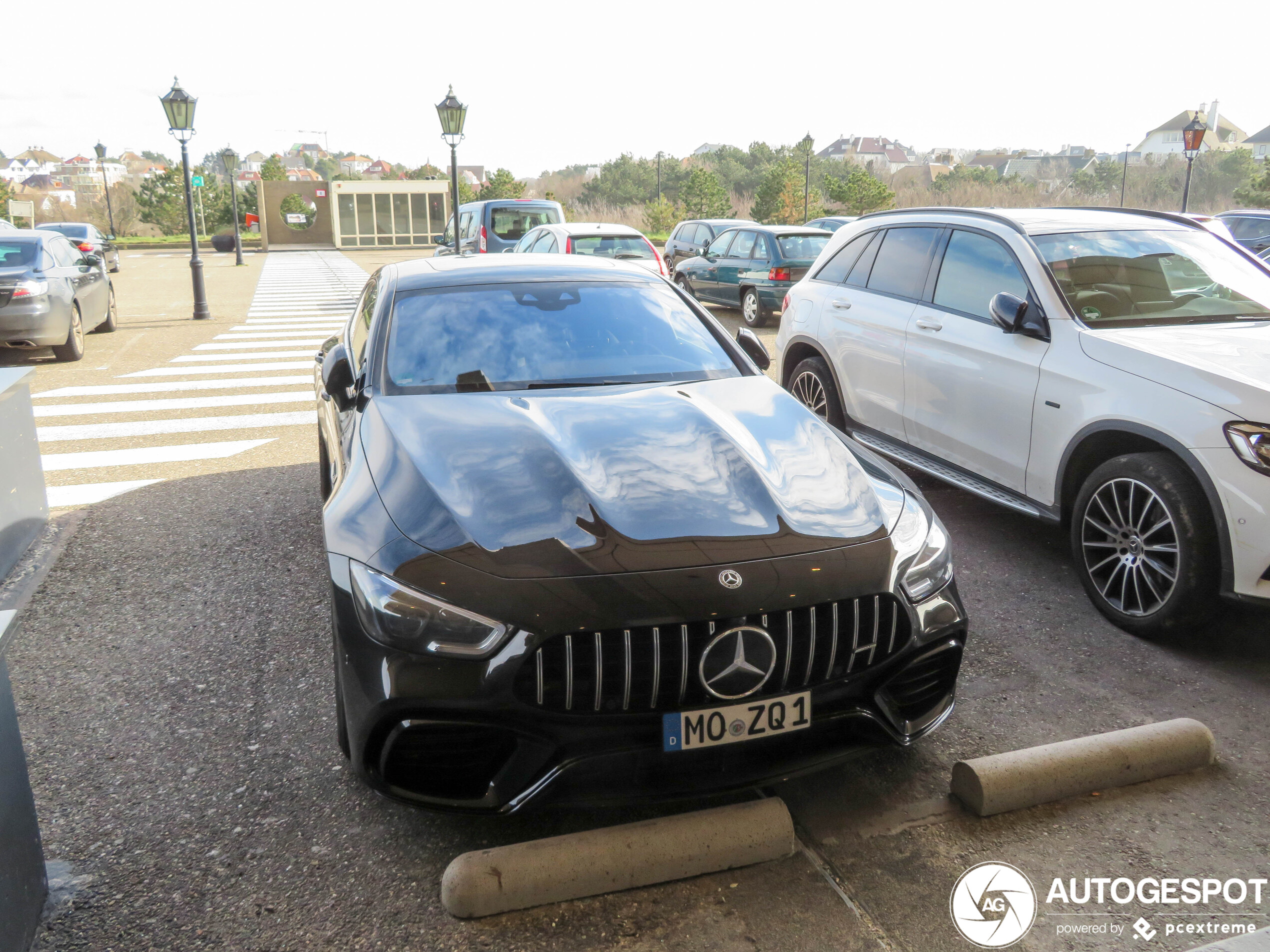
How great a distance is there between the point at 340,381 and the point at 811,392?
3760 mm

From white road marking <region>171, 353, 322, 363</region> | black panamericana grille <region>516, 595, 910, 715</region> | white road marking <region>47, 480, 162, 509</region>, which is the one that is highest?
black panamericana grille <region>516, 595, 910, 715</region>

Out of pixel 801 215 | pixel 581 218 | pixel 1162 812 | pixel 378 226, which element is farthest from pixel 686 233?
pixel 581 218

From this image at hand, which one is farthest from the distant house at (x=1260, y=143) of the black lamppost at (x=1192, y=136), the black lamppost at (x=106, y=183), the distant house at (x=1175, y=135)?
the black lamppost at (x=106, y=183)

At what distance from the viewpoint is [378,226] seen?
1906 inches

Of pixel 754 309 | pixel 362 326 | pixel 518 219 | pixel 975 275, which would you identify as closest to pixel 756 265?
pixel 754 309

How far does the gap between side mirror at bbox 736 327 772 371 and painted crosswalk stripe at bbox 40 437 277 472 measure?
462 cm

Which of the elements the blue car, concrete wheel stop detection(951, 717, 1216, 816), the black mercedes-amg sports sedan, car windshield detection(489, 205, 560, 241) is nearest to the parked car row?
car windshield detection(489, 205, 560, 241)

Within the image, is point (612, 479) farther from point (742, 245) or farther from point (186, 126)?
point (186, 126)

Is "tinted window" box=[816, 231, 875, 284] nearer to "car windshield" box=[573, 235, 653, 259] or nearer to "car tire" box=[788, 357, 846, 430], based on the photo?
"car tire" box=[788, 357, 846, 430]

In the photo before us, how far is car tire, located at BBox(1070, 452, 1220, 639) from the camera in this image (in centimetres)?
381

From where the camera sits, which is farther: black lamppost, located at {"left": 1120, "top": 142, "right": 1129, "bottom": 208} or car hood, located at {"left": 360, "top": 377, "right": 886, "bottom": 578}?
black lamppost, located at {"left": 1120, "top": 142, "right": 1129, "bottom": 208}

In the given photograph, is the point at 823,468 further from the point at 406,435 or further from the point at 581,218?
the point at 581,218

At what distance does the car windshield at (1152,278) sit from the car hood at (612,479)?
197cm

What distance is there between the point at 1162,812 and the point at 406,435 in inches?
107
